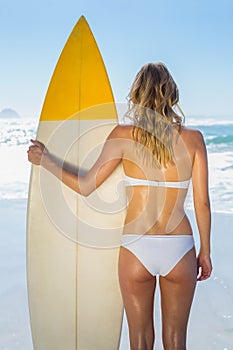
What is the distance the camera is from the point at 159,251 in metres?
1.87

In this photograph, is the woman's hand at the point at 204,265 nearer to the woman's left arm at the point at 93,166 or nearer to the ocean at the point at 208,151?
the woman's left arm at the point at 93,166

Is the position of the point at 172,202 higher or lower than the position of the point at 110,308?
higher

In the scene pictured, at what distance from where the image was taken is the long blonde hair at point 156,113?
1820mm

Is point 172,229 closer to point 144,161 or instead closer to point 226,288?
point 144,161

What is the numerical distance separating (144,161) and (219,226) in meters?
5.08

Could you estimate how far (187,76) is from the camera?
1541 centimetres

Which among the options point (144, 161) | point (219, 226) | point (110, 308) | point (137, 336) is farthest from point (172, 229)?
point (219, 226)

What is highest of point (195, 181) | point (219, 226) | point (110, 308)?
point (195, 181)

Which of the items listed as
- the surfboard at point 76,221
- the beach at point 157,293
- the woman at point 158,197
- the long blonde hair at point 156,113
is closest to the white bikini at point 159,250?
the woman at point 158,197

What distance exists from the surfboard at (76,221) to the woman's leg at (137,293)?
0.43 meters

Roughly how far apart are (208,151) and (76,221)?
982 cm

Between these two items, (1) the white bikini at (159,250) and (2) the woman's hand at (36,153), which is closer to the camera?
(1) the white bikini at (159,250)

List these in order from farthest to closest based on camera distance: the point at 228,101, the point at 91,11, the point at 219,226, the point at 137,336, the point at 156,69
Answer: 1. the point at 228,101
2. the point at 91,11
3. the point at 219,226
4. the point at 137,336
5. the point at 156,69

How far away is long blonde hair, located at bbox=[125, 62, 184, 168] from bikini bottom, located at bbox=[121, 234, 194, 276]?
0.26 metres
